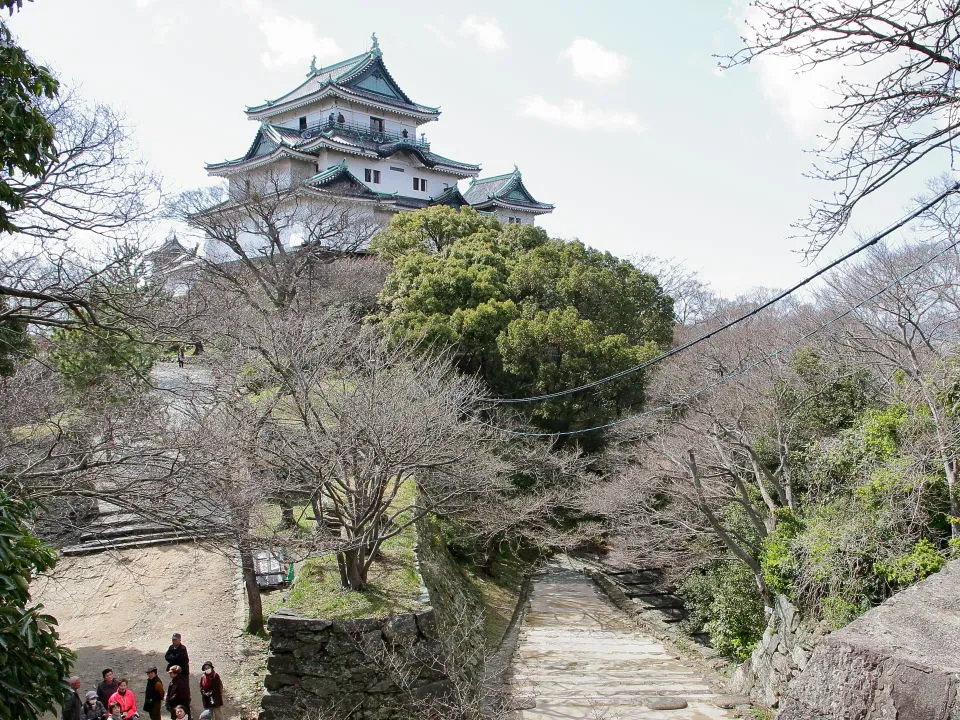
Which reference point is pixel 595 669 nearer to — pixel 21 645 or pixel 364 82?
pixel 21 645

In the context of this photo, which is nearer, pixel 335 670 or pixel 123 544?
pixel 335 670

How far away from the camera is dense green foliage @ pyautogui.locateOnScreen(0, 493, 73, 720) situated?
3.76 metres

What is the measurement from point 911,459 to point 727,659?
529 cm

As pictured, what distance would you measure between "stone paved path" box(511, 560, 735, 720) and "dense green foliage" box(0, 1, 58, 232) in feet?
26.8

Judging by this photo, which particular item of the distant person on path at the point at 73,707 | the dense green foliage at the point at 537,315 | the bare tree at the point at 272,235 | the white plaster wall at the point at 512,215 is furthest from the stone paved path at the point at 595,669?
the white plaster wall at the point at 512,215

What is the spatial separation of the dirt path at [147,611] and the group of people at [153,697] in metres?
0.85

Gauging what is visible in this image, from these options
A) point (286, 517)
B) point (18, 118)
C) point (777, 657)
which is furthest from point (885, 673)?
point (286, 517)

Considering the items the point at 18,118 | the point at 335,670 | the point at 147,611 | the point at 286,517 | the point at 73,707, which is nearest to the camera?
the point at 18,118

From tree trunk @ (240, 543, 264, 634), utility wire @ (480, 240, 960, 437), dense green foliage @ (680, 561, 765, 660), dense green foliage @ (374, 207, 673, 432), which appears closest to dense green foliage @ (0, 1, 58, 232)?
utility wire @ (480, 240, 960, 437)

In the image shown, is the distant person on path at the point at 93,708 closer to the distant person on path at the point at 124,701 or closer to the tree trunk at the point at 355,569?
the distant person on path at the point at 124,701

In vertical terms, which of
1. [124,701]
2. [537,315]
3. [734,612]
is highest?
[537,315]

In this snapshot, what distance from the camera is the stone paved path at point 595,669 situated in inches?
384

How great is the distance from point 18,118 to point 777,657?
1124 centimetres

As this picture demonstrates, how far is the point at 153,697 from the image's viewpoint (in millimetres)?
8461
